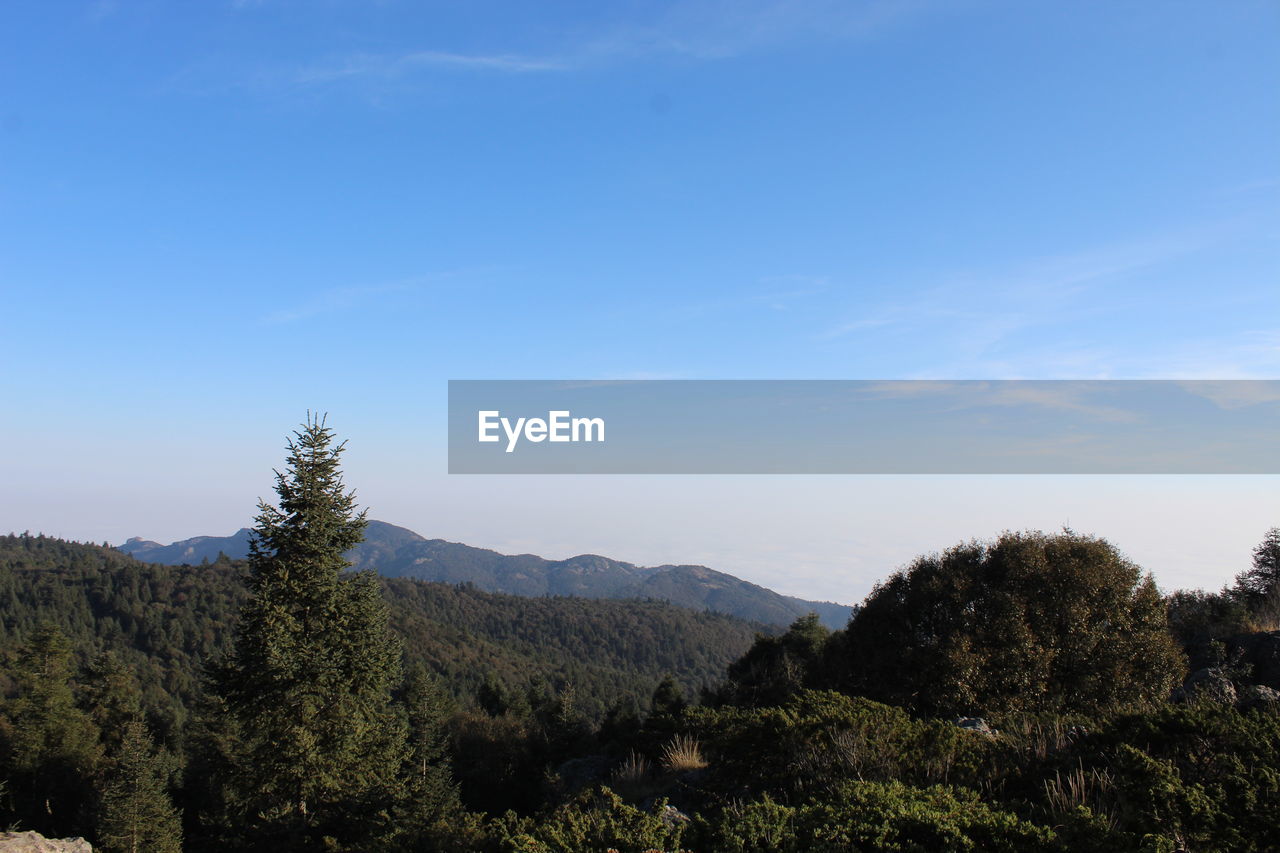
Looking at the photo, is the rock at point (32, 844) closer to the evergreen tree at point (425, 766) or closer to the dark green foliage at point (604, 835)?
the evergreen tree at point (425, 766)

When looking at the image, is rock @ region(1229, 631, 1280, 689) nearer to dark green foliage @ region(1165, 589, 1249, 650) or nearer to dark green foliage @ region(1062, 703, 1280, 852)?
dark green foliage @ region(1165, 589, 1249, 650)

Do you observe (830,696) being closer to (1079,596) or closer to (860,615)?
(1079,596)

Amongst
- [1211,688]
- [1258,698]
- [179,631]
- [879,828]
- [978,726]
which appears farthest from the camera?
[179,631]

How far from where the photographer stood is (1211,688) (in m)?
11.0

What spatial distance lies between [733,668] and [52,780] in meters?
39.9

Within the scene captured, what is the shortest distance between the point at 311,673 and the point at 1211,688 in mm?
16776

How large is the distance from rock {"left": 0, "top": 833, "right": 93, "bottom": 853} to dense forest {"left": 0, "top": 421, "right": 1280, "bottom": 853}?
325cm

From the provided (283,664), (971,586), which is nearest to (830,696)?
(971,586)

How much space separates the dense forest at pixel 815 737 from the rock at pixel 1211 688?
3.4 inches

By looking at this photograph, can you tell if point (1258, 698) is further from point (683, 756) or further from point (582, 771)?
point (582, 771)

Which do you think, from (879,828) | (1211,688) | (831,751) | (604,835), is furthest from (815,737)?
(1211,688)

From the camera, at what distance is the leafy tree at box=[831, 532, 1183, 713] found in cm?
1509

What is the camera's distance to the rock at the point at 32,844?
10.5 m

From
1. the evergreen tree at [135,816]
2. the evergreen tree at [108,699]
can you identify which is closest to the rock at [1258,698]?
the evergreen tree at [135,816]
